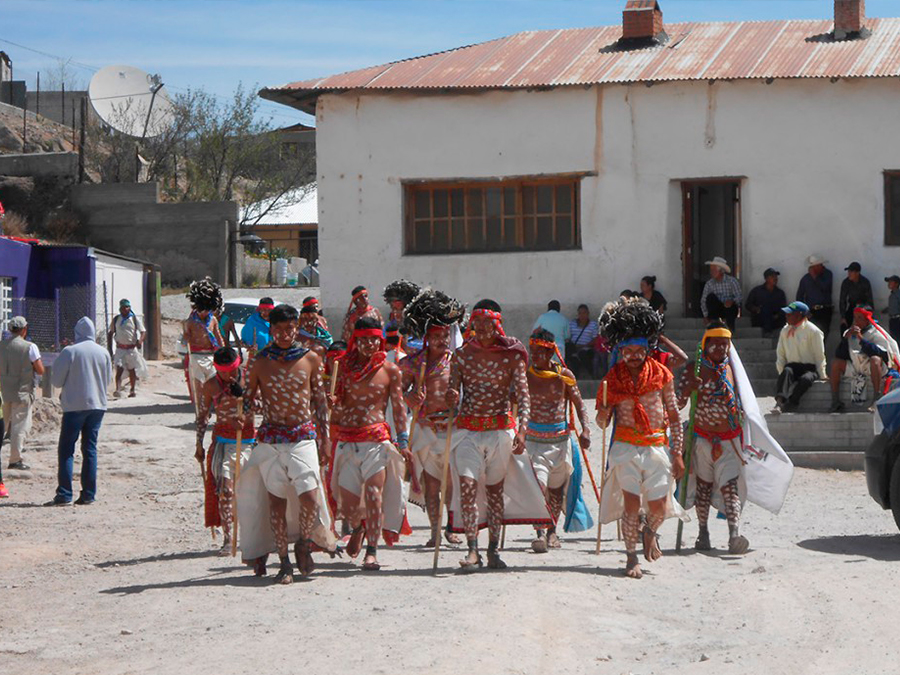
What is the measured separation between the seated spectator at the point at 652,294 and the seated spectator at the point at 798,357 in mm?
4986

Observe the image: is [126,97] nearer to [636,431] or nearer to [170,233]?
[170,233]

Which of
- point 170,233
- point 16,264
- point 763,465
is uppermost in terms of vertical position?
point 170,233

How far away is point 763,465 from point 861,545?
100cm

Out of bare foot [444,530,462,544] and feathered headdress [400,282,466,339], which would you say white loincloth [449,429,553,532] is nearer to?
bare foot [444,530,462,544]

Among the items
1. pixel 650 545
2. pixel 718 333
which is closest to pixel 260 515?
pixel 650 545

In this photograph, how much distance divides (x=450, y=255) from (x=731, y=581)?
14.6 meters

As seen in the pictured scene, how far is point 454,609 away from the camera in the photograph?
8.38 meters

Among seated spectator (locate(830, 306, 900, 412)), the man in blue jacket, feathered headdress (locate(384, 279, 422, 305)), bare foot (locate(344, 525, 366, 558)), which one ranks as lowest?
bare foot (locate(344, 525, 366, 558))

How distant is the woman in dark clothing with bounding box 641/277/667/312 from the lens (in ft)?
73.5

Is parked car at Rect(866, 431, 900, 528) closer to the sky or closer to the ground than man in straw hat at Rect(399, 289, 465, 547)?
closer to the ground

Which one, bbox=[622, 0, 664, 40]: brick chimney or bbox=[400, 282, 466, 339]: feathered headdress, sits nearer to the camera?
bbox=[400, 282, 466, 339]: feathered headdress

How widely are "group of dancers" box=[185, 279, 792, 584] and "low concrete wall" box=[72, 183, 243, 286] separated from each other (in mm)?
29572

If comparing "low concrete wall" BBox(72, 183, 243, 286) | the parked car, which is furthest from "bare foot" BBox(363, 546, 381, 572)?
"low concrete wall" BBox(72, 183, 243, 286)

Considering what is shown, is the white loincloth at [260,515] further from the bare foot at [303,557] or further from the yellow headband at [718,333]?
the yellow headband at [718,333]
